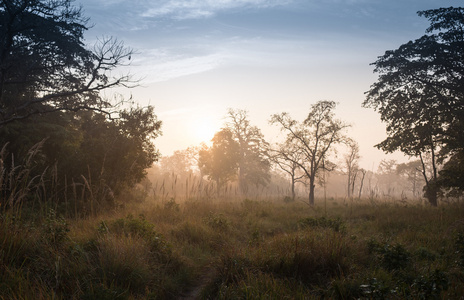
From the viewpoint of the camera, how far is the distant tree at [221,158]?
112 feet

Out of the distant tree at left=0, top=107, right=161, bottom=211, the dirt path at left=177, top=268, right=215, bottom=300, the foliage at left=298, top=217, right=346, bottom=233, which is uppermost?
the distant tree at left=0, top=107, right=161, bottom=211

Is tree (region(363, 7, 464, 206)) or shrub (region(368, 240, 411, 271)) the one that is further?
tree (region(363, 7, 464, 206))

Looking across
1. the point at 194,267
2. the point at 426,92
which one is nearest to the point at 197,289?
the point at 194,267

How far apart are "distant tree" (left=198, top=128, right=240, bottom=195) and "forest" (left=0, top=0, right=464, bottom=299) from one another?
13.3 meters

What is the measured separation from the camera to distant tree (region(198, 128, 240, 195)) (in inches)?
1345

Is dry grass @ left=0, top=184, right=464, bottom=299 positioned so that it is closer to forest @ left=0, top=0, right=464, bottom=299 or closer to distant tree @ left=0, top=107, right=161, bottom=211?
forest @ left=0, top=0, right=464, bottom=299

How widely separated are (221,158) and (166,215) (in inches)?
1002

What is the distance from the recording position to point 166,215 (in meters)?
8.77

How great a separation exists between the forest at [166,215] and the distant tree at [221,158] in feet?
43.5

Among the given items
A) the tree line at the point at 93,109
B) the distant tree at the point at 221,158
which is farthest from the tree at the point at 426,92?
the distant tree at the point at 221,158

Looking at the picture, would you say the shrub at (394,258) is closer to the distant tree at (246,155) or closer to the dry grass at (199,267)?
the dry grass at (199,267)

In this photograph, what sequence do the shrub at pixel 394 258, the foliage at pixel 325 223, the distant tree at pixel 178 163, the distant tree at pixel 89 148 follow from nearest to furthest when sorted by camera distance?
1. the shrub at pixel 394 258
2. the foliage at pixel 325 223
3. the distant tree at pixel 89 148
4. the distant tree at pixel 178 163

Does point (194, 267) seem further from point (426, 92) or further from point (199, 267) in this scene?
point (426, 92)

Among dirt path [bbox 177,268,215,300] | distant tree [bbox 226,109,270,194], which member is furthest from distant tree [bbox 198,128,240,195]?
dirt path [bbox 177,268,215,300]
